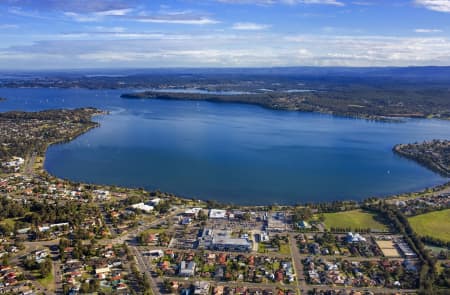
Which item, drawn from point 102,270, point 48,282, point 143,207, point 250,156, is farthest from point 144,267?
point 250,156

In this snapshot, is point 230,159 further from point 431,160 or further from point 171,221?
point 431,160

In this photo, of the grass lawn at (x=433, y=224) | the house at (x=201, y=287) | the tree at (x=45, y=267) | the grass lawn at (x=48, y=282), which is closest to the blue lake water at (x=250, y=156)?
the grass lawn at (x=433, y=224)

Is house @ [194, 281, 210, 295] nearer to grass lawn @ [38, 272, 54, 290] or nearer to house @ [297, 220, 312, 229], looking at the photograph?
grass lawn @ [38, 272, 54, 290]

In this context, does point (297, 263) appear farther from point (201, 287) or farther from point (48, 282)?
point (48, 282)

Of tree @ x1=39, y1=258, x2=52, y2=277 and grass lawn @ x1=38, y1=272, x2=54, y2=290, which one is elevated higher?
tree @ x1=39, y1=258, x2=52, y2=277

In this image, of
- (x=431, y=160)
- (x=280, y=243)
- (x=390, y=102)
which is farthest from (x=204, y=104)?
(x=280, y=243)

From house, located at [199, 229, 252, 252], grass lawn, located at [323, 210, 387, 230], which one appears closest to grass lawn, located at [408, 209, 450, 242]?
grass lawn, located at [323, 210, 387, 230]
